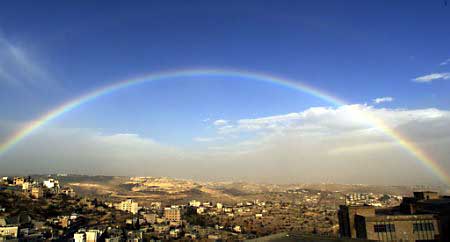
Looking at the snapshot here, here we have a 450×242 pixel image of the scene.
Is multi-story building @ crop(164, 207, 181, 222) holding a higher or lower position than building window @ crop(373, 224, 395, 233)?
lower

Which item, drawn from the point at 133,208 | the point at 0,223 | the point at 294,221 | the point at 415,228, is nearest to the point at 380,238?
the point at 415,228

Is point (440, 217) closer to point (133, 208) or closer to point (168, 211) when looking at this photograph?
point (168, 211)

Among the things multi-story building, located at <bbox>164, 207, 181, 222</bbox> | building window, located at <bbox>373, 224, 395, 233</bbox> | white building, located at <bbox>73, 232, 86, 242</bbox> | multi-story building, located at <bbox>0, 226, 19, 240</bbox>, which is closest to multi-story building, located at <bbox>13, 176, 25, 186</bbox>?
multi-story building, located at <bbox>164, 207, 181, 222</bbox>

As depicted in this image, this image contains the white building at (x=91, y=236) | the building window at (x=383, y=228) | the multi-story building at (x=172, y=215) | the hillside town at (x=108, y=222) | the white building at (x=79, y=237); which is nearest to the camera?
the building window at (x=383, y=228)

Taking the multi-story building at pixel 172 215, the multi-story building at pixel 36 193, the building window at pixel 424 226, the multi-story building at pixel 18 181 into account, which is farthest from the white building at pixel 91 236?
the multi-story building at pixel 18 181

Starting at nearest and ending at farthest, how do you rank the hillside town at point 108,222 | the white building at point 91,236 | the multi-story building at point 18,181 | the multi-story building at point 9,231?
the multi-story building at point 9,231 → the white building at point 91,236 → the hillside town at point 108,222 → the multi-story building at point 18,181

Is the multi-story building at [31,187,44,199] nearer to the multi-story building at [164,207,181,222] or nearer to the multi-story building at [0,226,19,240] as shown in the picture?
the multi-story building at [164,207,181,222]

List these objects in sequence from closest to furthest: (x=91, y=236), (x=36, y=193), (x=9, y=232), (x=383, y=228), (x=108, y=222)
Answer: (x=383, y=228) → (x=9, y=232) → (x=91, y=236) → (x=108, y=222) → (x=36, y=193)

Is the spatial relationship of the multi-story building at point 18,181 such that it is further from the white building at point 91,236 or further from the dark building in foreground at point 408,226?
the dark building in foreground at point 408,226

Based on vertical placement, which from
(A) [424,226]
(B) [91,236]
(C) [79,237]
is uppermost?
(A) [424,226]

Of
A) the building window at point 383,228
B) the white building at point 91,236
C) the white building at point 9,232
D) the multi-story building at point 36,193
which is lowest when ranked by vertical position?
the white building at point 91,236

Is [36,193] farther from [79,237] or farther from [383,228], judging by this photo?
[383,228]

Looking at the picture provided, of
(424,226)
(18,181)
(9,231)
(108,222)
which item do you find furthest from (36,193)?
(424,226)
